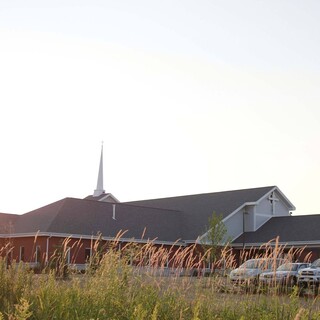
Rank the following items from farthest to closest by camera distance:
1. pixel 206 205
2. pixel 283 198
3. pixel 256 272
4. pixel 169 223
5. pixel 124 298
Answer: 1. pixel 283 198
2. pixel 206 205
3. pixel 169 223
4. pixel 256 272
5. pixel 124 298

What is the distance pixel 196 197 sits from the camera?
52.3m

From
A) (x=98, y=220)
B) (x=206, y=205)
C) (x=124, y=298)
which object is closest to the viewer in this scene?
(x=124, y=298)

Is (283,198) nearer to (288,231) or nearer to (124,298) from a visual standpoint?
(288,231)

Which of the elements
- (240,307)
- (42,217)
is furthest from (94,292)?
(42,217)

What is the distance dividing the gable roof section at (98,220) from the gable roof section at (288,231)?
5826mm

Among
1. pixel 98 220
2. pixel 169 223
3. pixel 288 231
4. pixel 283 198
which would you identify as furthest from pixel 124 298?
pixel 283 198

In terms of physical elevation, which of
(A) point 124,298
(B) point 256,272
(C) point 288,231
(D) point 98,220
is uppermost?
(D) point 98,220

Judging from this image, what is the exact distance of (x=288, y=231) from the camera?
43656 mm

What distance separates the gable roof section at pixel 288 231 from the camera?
41.6 meters

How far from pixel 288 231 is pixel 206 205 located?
7.87m

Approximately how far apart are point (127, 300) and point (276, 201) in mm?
39962

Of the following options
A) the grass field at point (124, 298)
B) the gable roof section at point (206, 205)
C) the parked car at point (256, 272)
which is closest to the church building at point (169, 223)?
the gable roof section at point (206, 205)

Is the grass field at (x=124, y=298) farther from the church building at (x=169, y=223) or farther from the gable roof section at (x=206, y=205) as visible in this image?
the gable roof section at (x=206, y=205)

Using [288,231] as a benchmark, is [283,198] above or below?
above
